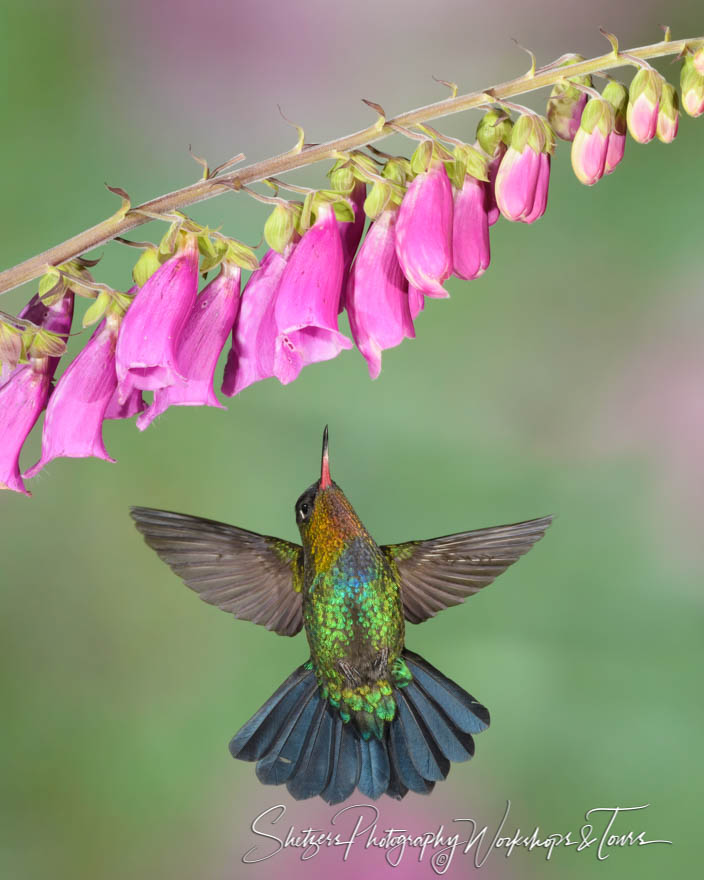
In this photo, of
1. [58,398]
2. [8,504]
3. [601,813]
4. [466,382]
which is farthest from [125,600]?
[58,398]

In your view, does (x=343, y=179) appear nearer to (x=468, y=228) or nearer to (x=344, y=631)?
(x=468, y=228)

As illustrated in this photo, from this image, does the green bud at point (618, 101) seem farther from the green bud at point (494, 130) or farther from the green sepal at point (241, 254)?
the green sepal at point (241, 254)

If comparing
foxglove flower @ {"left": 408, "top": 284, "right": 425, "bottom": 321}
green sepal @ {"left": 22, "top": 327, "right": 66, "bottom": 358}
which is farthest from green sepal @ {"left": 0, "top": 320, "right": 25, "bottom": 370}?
foxglove flower @ {"left": 408, "top": 284, "right": 425, "bottom": 321}

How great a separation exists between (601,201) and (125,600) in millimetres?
860

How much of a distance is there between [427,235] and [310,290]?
0.24ft

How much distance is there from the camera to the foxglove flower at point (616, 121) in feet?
1.87

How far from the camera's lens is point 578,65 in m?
0.55

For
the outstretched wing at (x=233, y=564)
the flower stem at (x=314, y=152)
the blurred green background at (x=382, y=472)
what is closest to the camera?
Answer: the flower stem at (x=314, y=152)

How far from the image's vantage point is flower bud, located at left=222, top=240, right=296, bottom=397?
2.05ft

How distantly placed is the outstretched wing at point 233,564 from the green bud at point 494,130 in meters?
0.33

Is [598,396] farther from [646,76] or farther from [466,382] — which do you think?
[646,76]

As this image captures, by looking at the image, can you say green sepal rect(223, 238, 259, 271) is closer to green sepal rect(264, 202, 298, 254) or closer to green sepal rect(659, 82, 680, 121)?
green sepal rect(264, 202, 298, 254)

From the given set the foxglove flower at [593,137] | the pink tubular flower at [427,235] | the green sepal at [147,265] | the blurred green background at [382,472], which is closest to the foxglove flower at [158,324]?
the green sepal at [147,265]

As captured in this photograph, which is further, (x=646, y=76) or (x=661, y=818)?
(x=661, y=818)
